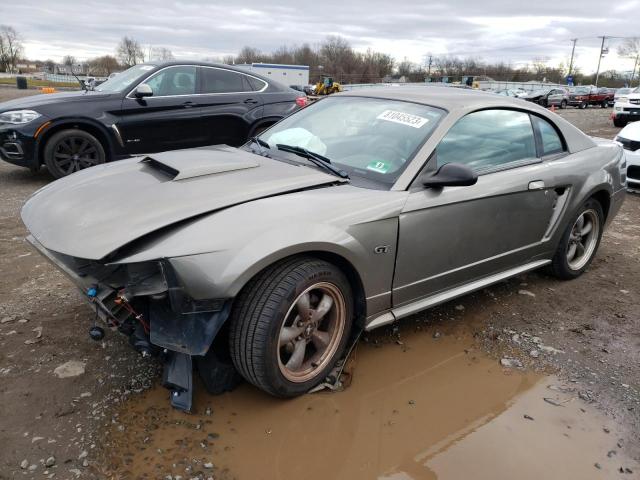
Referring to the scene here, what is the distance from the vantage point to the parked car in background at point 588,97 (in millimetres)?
36500

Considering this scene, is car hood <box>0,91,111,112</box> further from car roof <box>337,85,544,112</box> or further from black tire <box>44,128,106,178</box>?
car roof <box>337,85,544,112</box>

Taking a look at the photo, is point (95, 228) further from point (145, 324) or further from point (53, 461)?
point (53, 461)

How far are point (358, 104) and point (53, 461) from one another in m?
2.80

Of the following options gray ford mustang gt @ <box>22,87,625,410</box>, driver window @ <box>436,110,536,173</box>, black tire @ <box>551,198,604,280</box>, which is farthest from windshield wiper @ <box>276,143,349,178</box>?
black tire @ <box>551,198,604,280</box>

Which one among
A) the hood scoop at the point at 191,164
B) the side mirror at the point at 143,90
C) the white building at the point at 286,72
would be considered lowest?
the hood scoop at the point at 191,164

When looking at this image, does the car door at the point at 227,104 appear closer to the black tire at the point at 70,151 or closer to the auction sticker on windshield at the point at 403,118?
the black tire at the point at 70,151

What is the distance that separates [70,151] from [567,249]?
6086 millimetres

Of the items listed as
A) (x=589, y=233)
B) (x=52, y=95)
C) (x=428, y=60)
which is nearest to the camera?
(x=589, y=233)

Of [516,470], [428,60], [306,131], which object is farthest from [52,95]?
[428,60]

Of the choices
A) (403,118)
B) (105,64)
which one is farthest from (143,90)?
(105,64)

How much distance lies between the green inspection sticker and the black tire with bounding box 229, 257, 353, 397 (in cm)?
79

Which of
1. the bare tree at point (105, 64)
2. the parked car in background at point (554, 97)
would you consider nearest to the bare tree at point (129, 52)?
the bare tree at point (105, 64)

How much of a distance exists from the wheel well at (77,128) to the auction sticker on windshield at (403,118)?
4.73 meters

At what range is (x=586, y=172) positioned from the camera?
3979 mm
